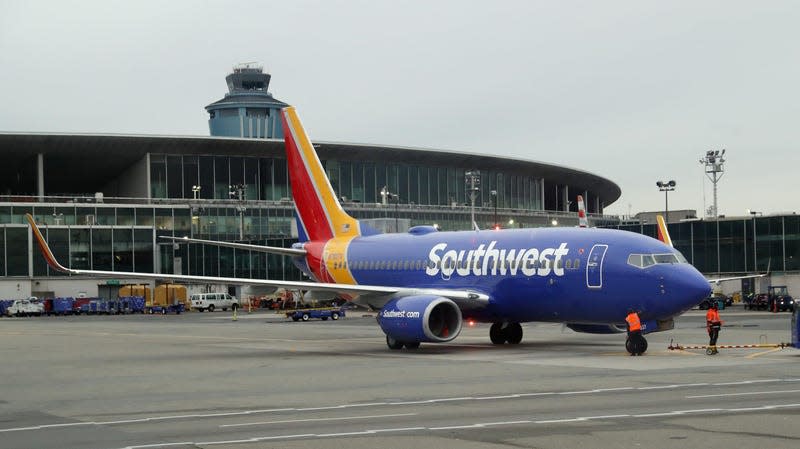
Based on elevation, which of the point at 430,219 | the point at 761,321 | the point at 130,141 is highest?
the point at 130,141

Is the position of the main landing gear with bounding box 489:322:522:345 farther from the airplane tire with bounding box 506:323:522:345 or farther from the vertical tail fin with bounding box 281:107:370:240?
the vertical tail fin with bounding box 281:107:370:240

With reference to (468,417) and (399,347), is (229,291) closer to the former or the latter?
(399,347)

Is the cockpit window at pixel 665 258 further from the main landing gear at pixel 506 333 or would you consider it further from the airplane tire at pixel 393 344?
the airplane tire at pixel 393 344

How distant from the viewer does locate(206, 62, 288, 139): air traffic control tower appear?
166m

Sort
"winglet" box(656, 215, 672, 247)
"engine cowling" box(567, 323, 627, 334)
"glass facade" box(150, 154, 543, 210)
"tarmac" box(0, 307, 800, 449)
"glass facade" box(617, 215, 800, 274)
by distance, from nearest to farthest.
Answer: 1. "tarmac" box(0, 307, 800, 449)
2. "engine cowling" box(567, 323, 627, 334)
3. "winglet" box(656, 215, 672, 247)
4. "glass facade" box(617, 215, 800, 274)
5. "glass facade" box(150, 154, 543, 210)

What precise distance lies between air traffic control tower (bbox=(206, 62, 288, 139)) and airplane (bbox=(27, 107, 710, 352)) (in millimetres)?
123918

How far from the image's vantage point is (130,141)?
112375 millimetres

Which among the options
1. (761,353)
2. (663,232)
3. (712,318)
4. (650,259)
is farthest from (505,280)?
(663,232)

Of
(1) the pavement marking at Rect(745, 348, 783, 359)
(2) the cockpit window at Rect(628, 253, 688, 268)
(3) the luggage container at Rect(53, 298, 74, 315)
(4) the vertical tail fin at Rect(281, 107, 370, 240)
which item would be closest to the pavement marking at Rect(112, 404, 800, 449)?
(1) the pavement marking at Rect(745, 348, 783, 359)

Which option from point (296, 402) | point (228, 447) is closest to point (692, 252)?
point (296, 402)

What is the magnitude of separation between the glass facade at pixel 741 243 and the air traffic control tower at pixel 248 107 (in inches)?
3389

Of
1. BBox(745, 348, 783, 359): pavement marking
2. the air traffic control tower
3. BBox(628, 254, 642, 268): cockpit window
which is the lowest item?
BBox(745, 348, 783, 359): pavement marking

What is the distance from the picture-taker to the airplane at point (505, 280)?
32.3m

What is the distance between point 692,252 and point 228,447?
81.3 meters
